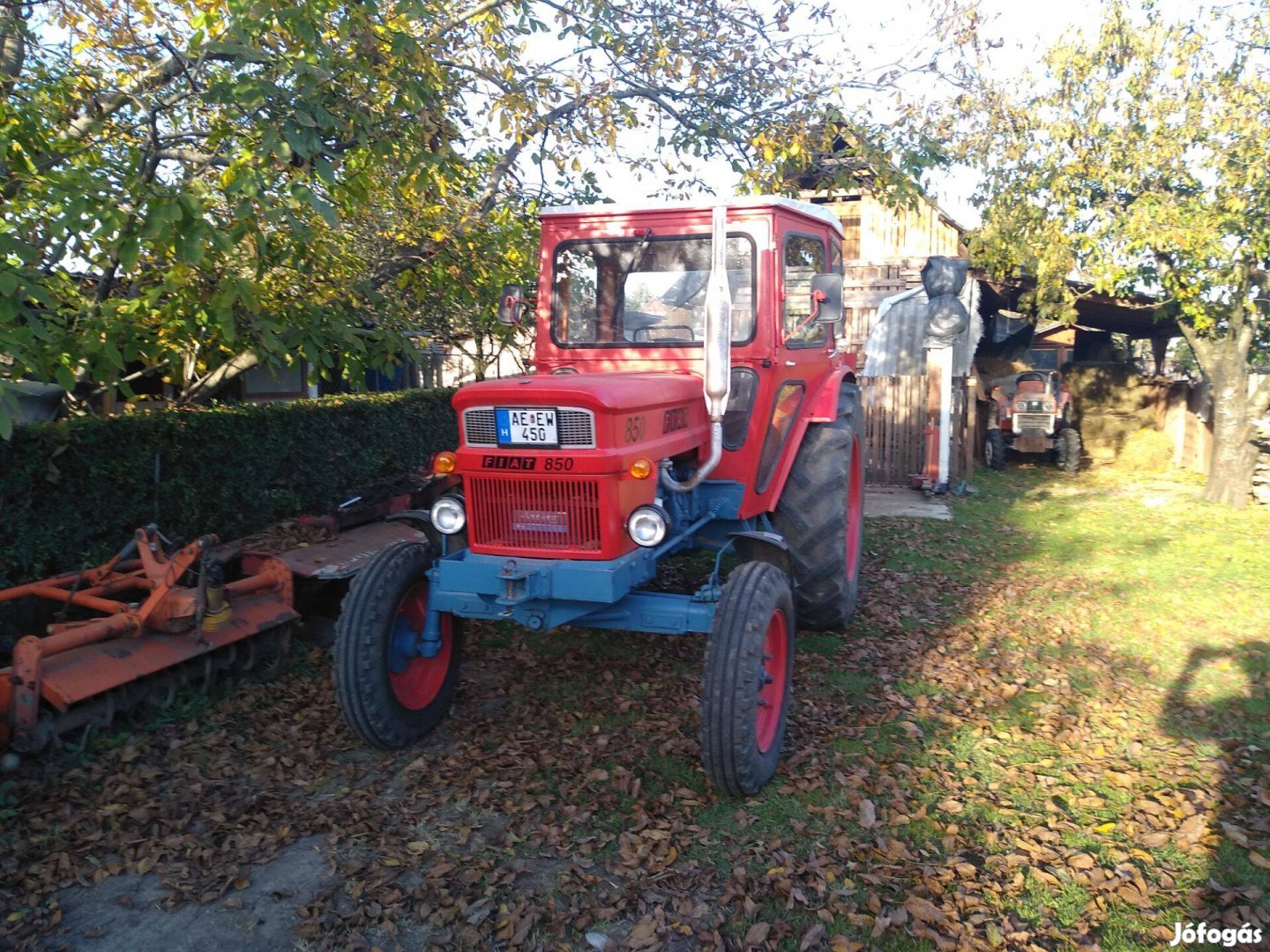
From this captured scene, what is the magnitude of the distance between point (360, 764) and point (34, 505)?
2.51 m

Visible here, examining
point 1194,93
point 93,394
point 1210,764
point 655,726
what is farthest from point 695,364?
point 1194,93

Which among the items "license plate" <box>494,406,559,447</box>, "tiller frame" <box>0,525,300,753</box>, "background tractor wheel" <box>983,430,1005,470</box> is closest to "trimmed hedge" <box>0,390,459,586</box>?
"tiller frame" <box>0,525,300,753</box>

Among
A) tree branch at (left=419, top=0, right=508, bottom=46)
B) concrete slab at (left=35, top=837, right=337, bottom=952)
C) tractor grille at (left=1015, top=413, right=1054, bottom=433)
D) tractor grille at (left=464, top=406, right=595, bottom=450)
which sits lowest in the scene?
concrete slab at (left=35, top=837, right=337, bottom=952)

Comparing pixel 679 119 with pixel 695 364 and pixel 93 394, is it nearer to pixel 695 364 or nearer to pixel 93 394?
pixel 695 364

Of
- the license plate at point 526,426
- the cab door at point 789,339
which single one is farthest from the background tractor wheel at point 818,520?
the license plate at point 526,426

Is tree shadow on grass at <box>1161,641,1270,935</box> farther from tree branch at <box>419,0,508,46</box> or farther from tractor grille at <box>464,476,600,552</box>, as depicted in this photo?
tree branch at <box>419,0,508,46</box>

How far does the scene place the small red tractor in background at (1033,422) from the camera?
13367 millimetres

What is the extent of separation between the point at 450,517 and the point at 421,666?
0.85m

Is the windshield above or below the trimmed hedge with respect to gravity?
above

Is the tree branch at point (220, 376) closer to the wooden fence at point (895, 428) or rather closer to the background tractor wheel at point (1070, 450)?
the wooden fence at point (895, 428)

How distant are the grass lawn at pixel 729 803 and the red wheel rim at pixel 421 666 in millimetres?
225

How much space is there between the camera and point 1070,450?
13195 millimetres

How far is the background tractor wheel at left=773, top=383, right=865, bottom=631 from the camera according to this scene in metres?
4.90

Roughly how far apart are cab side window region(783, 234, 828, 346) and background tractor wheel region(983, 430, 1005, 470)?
368 inches
